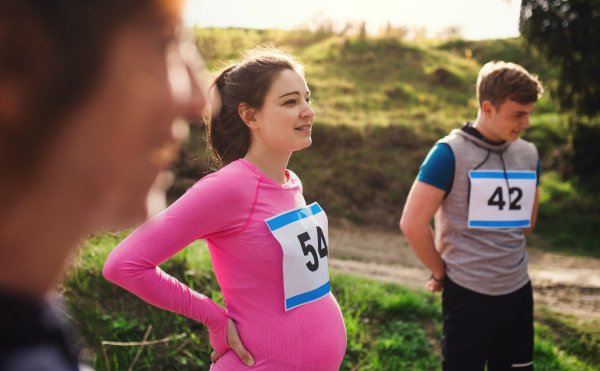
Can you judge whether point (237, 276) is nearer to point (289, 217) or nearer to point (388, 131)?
point (289, 217)

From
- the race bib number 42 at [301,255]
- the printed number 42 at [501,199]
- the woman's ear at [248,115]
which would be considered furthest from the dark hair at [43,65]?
the printed number 42 at [501,199]

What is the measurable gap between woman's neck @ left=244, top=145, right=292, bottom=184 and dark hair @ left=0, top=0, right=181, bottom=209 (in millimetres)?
1455

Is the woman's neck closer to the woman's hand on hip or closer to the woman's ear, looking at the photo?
the woman's ear

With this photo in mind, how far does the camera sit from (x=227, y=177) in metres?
1.70

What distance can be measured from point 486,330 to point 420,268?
4801 mm

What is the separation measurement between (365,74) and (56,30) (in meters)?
18.1

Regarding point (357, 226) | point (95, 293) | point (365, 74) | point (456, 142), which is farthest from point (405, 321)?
point (365, 74)

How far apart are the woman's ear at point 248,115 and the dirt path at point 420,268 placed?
434cm

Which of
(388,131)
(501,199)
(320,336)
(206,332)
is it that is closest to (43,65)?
(320,336)

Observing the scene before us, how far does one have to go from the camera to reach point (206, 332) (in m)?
3.27

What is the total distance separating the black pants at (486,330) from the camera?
7.79 ft

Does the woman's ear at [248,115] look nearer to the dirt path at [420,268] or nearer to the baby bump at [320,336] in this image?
the baby bump at [320,336]

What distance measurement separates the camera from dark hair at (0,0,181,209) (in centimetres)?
42

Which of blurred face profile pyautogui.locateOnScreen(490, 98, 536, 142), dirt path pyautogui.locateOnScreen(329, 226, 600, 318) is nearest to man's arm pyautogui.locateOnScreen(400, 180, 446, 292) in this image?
blurred face profile pyautogui.locateOnScreen(490, 98, 536, 142)
